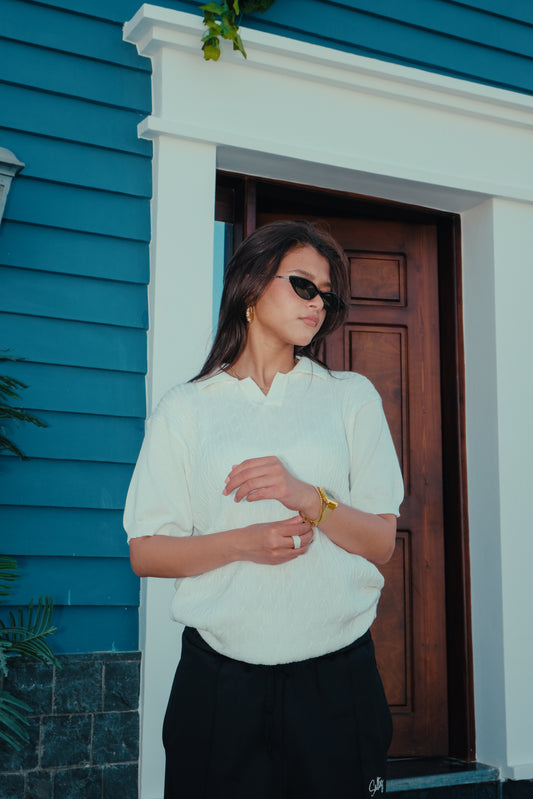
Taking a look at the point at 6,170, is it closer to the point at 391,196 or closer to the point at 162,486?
the point at 162,486

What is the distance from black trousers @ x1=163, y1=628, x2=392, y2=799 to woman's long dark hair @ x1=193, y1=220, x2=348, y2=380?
61 centimetres

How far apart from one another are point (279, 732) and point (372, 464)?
1.72 ft

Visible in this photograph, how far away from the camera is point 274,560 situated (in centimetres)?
141

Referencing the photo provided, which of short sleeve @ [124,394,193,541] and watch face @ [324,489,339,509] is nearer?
watch face @ [324,489,339,509]

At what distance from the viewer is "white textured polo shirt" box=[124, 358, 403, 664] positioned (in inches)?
58.3

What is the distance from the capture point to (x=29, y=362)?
2.64m

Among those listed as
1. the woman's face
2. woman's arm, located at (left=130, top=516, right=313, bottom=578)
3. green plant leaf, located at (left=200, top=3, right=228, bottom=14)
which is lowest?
woman's arm, located at (left=130, top=516, right=313, bottom=578)

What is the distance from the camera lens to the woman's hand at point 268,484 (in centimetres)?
135

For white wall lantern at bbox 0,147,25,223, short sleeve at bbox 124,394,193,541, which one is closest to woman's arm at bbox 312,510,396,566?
short sleeve at bbox 124,394,193,541

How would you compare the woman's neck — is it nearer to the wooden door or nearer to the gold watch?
the gold watch

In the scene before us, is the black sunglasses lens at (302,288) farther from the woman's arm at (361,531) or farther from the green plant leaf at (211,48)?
the green plant leaf at (211,48)

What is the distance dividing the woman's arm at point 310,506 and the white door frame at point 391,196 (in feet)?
4.21

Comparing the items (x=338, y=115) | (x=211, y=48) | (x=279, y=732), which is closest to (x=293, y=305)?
(x=279, y=732)

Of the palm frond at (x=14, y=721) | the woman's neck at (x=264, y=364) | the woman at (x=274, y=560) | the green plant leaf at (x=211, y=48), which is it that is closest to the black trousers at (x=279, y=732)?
the woman at (x=274, y=560)
